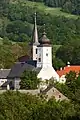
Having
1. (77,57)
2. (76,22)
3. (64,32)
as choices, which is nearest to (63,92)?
(77,57)

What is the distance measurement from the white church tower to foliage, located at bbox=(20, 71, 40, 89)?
7.22 ft

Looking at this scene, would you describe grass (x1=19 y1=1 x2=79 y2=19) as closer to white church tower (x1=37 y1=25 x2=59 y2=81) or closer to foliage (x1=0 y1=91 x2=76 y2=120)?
white church tower (x1=37 y1=25 x2=59 y2=81)

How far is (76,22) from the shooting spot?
5315 inches

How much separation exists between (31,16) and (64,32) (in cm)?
1739

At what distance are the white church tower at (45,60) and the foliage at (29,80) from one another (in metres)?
2.20

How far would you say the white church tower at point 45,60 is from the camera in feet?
215

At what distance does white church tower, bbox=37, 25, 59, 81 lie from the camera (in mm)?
65675

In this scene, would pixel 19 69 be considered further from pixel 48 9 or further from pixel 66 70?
pixel 48 9

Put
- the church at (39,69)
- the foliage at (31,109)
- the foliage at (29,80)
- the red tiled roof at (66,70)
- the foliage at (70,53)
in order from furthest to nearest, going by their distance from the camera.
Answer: the foliage at (70,53), the red tiled roof at (66,70), the church at (39,69), the foliage at (29,80), the foliage at (31,109)

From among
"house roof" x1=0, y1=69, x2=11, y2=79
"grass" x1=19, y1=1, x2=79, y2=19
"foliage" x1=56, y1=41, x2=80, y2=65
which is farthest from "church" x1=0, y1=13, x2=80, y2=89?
"grass" x1=19, y1=1, x2=79, y2=19

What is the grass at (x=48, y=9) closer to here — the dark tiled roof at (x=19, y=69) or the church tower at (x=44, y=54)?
the dark tiled roof at (x=19, y=69)

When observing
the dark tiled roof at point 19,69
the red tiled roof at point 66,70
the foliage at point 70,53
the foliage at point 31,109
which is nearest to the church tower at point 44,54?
the dark tiled roof at point 19,69

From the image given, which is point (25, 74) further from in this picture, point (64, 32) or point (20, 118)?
point (64, 32)

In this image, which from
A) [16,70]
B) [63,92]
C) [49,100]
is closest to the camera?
[49,100]
